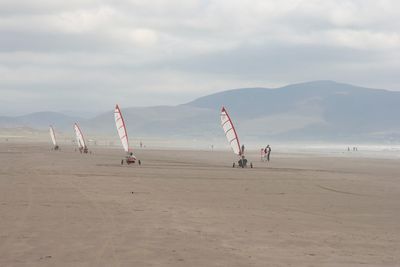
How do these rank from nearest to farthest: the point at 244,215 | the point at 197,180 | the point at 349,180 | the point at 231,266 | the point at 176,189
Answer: the point at 231,266, the point at 244,215, the point at 176,189, the point at 197,180, the point at 349,180

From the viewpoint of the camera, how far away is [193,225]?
10.3 metres

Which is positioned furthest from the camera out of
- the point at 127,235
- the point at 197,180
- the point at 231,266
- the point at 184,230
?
the point at 197,180

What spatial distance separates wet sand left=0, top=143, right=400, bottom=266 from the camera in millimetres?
7812

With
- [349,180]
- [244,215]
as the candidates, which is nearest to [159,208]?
[244,215]

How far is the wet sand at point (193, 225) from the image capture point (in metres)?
7.81

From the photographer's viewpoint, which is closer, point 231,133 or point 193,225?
point 193,225

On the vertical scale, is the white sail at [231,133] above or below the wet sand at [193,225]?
above

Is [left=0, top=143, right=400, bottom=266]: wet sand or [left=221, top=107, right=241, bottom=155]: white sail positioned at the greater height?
[left=221, top=107, right=241, bottom=155]: white sail

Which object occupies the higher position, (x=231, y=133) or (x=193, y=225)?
(x=231, y=133)

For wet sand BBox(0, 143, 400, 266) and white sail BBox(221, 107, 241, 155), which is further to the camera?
white sail BBox(221, 107, 241, 155)

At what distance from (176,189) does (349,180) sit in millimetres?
8201

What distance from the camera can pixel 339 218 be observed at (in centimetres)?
1192

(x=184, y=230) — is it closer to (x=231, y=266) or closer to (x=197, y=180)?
(x=231, y=266)

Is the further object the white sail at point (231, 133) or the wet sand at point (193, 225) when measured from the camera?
the white sail at point (231, 133)
